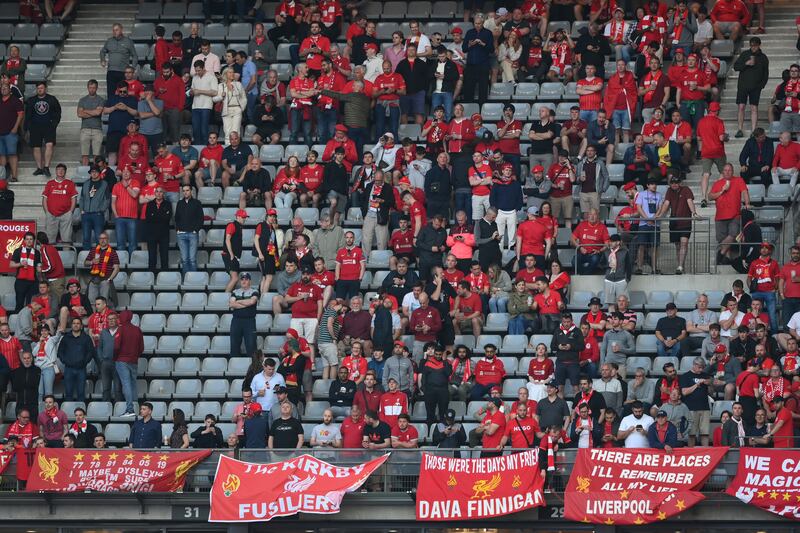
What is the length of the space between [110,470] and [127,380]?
9.17ft

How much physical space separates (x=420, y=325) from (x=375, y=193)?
10.3ft

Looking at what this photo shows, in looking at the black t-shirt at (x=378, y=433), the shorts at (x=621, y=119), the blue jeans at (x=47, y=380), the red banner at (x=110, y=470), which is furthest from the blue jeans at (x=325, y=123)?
the red banner at (x=110, y=470)

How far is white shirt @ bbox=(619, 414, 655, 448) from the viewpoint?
24.0 m

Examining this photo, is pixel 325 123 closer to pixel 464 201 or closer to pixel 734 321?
pixel 464 201

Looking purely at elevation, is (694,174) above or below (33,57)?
below

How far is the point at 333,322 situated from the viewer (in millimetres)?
26750

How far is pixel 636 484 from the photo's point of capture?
23.2 m

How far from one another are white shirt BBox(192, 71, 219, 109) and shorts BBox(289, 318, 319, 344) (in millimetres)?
6070

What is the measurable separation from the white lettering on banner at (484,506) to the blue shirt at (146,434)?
4.10 metres

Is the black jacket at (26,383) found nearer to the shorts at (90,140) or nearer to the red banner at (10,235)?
the red banner at (10,235)

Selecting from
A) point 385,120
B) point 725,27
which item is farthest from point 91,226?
point 725,27

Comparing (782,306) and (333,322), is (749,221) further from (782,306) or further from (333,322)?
(333,322)

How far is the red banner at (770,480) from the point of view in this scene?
2297 centimetres

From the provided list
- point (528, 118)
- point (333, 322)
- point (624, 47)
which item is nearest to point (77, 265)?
point (333, 322)
